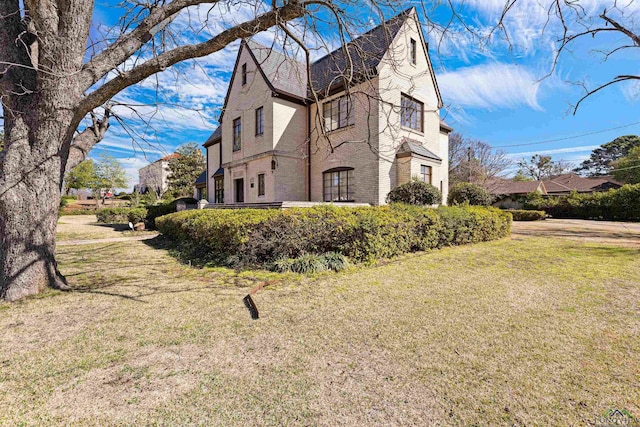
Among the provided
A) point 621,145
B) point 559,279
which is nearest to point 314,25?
point 559,279

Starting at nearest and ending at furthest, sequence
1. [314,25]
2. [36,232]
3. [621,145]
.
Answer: [36,232]
[314,25]
[621,145]

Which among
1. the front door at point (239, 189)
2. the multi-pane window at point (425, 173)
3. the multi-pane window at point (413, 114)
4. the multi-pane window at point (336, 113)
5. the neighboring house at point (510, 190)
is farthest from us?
the neighboring house at point (510, 190)

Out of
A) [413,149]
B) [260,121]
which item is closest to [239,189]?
[260,121]

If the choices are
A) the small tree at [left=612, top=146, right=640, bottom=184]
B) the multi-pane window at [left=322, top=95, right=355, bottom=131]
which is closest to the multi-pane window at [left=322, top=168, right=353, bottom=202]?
the multi-pane window at [left=322, top=95, right=355, bottom=131]

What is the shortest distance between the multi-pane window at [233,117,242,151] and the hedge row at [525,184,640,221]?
92.4ft

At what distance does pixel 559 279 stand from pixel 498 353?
3.84 m

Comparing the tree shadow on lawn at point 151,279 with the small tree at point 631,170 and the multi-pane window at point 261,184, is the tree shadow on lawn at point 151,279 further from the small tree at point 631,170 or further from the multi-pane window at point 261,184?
the small tree at point 631,170

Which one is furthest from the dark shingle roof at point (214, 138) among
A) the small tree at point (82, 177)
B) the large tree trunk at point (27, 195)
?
the small tree at point (82, 177)

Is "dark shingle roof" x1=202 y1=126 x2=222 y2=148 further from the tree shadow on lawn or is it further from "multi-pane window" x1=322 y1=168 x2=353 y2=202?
the tree shadow on lawn

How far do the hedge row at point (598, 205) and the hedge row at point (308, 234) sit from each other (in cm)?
2301

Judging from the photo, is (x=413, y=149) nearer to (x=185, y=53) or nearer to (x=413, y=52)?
(x=413, y=52)

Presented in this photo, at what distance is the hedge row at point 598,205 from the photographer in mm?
20663

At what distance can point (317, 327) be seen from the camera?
3.39 m

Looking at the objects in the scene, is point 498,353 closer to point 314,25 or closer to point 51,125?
point 314,25
